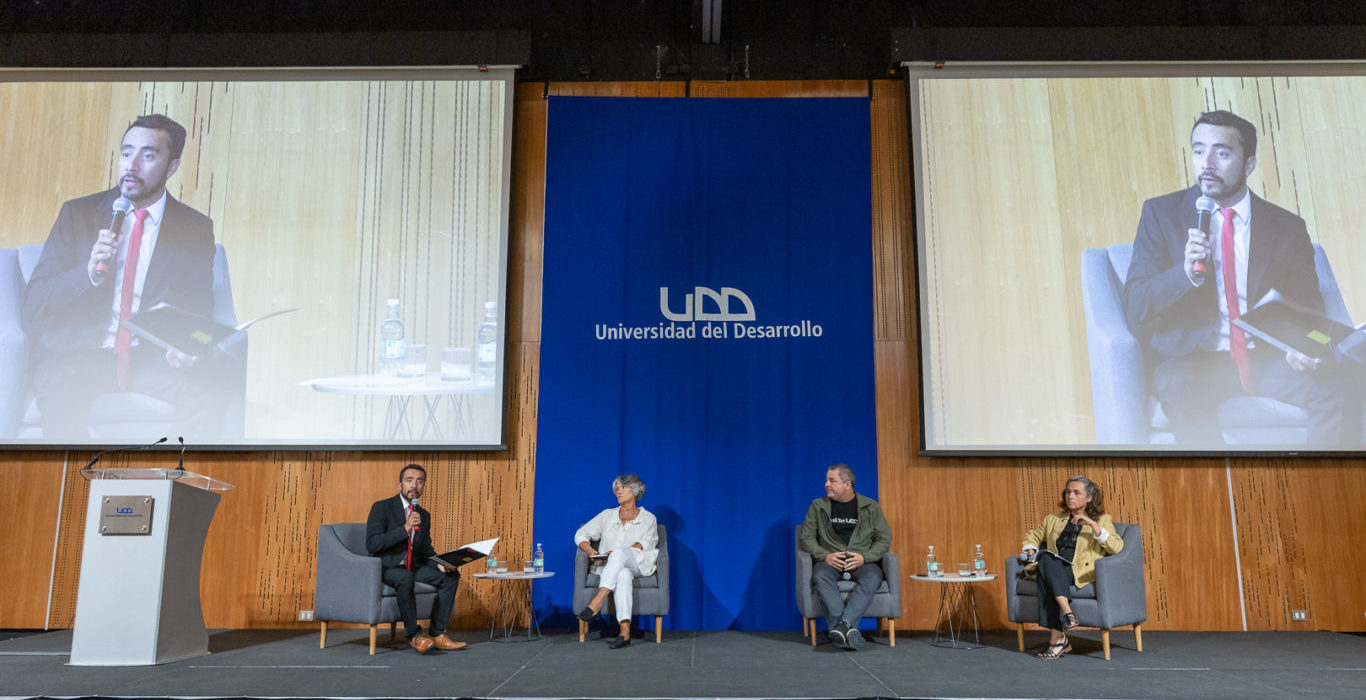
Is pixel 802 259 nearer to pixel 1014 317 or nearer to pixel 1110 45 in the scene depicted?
pixel 1014 317

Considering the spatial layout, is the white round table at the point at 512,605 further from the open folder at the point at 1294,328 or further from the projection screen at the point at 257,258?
the open folder at the point at 1294,328

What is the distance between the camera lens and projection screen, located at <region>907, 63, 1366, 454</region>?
585 cm

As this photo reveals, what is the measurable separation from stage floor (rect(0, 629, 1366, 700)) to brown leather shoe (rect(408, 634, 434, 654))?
66mm

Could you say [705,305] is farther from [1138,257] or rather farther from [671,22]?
[1138,257]

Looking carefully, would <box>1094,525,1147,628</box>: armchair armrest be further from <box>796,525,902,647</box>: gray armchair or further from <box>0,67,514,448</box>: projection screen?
<box>0,67,514,448</box>: projection screen

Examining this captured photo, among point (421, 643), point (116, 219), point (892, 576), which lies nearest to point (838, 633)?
point (892, 576)

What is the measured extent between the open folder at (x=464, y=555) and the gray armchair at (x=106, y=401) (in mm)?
1870

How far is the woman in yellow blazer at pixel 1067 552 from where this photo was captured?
15.6 ft

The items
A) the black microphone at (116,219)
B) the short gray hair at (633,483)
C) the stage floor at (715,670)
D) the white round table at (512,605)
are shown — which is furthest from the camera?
the black microphone at (116,219)

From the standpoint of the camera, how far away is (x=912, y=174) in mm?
6230

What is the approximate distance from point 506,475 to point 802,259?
2.35 m

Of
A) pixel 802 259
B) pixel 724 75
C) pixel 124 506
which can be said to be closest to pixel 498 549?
pixel 124 506

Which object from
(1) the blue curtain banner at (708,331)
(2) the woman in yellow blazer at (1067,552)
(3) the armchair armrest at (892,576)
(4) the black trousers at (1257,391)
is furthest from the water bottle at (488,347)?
(4) the black trousers at (1257,391)

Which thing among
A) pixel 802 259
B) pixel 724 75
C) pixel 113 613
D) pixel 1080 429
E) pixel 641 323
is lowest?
pixel 113 613
